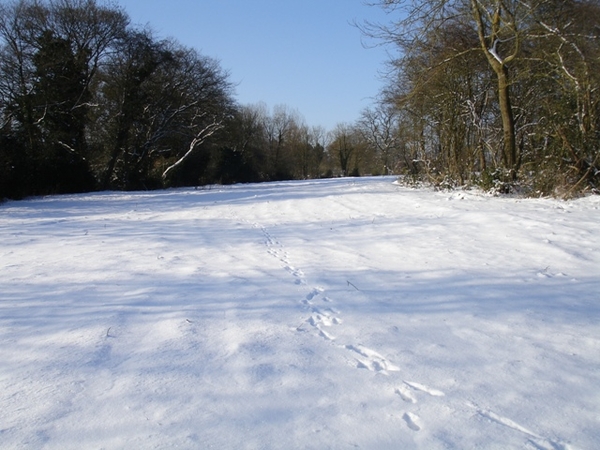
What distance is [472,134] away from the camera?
45.9 ft

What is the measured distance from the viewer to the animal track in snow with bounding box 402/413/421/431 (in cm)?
240

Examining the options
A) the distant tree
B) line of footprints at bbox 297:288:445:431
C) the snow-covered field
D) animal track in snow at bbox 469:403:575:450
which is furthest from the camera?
the distant tree

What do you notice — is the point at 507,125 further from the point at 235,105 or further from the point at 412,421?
the point at 235,105

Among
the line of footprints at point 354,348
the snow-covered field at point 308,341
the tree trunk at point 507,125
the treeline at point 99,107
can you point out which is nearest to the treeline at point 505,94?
the tree trunk at point 507,125

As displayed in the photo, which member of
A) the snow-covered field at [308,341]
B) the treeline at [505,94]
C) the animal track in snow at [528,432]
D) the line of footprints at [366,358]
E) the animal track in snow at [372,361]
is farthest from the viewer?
the treeline at [505,94]

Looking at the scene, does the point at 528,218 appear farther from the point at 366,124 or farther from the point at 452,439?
the point at 366,124

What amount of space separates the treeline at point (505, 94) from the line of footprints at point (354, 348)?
7.60 meters

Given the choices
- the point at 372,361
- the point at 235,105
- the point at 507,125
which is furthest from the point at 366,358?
the point at 235,105

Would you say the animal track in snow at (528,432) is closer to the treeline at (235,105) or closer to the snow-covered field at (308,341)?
the snow-covered field at (308,341)

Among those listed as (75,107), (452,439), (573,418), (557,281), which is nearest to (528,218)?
(557,281)

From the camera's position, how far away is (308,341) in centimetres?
348

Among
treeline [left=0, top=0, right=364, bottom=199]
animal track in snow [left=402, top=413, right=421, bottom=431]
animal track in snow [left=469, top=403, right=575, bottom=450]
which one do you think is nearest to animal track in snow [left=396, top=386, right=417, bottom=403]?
animal track in snow [left=402, top=413, right=421, bottom=431]

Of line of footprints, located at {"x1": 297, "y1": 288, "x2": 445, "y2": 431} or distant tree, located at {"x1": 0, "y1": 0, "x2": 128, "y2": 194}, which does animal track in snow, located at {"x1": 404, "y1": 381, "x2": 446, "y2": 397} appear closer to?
line of footprints, located at {"x1": 297, "y1": 288, "x2": 445, "y2": 431}

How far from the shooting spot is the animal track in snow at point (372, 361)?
3055 mm
